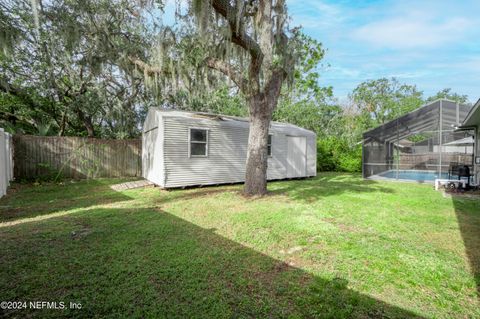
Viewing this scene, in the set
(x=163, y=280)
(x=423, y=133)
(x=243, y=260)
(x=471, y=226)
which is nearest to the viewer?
(x=163, y=280)

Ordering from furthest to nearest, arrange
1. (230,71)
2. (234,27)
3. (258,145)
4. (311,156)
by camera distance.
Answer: (311,156) → (258,145) → (230,71) → (234,27)

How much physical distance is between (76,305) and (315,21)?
1088 cm

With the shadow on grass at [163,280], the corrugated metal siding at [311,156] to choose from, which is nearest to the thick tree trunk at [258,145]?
the shadow on grass at [163,280]

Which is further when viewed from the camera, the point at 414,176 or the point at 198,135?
the point at 414,176

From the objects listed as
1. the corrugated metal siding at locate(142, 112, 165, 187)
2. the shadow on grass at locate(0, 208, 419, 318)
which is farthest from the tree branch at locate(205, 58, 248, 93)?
the shadow on grass at locate(0, 208, 419, 318)

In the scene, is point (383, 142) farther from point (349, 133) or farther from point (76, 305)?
point (76, 305)

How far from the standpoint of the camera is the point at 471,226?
3.96 meters

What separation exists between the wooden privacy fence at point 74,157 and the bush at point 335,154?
1041cm

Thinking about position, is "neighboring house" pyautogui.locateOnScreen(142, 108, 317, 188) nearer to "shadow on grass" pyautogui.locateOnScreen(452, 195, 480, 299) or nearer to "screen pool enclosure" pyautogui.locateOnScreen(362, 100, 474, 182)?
"screen pool enclosure" pyautogui.locateOnScreen(362, 100, 474, 182)

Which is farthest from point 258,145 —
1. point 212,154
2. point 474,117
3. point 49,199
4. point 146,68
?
point 474,117

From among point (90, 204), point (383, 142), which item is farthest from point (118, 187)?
point (383, 142)

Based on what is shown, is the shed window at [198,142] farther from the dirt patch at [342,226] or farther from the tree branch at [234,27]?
the dirt patch at [342,226]

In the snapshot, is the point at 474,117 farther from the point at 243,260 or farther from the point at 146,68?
the point at 146,68

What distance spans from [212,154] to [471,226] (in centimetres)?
660
